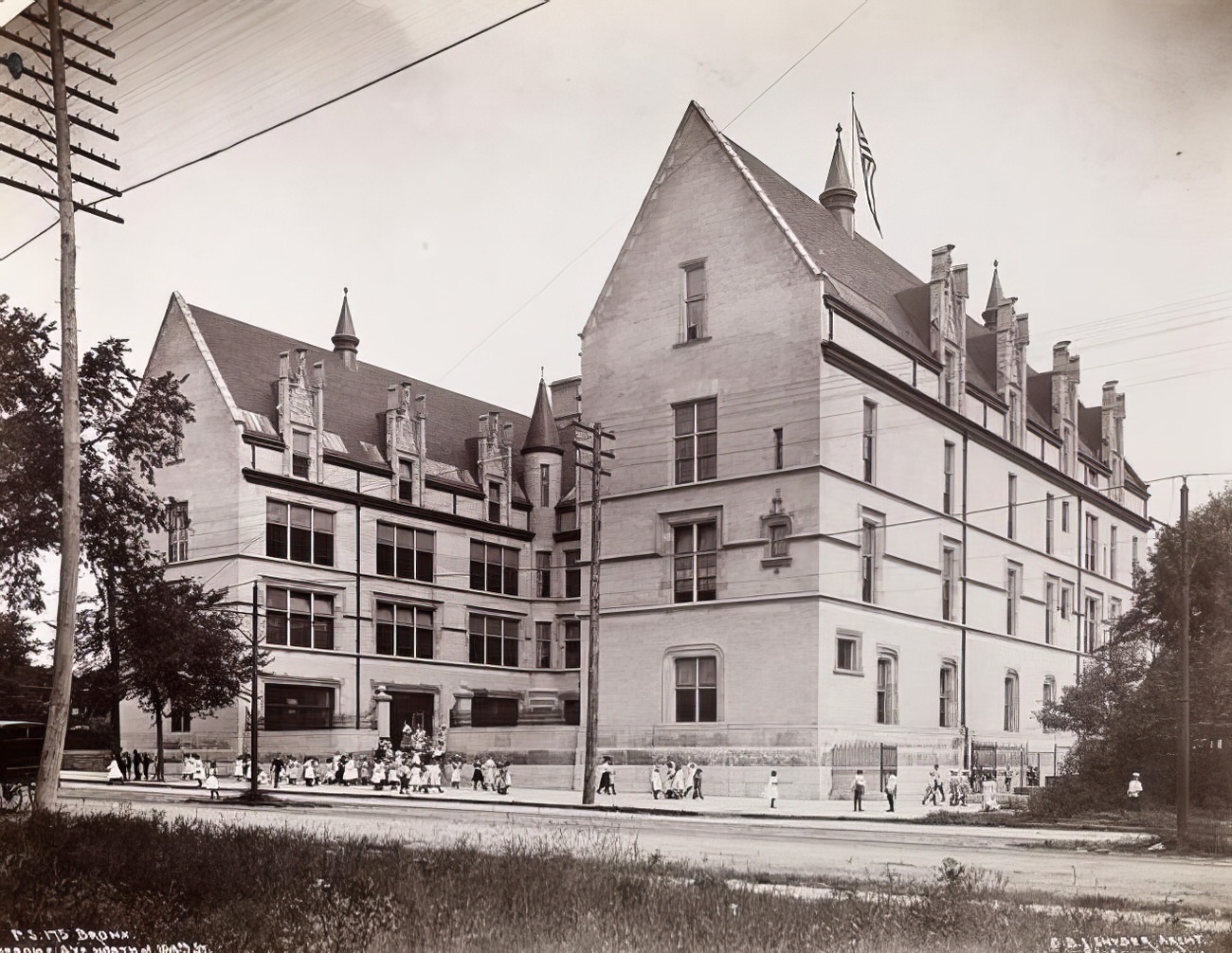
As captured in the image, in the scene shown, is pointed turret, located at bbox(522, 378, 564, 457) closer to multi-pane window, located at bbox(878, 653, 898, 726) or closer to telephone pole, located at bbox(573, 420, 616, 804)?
telephone pole, located at bbox(573, 420, 616, 804)

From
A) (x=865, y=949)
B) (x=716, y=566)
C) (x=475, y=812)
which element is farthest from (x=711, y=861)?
(x=716, y=566)

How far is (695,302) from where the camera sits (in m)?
22.1

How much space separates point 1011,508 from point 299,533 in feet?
72.9

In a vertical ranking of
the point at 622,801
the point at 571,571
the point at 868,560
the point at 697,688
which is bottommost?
the point at 622,801

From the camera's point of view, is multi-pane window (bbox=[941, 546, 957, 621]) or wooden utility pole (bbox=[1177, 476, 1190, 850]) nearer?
wooden utility pole (bbox=[1177, 476, 1190, 850])

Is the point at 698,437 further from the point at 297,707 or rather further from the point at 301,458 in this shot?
the point at 297,707

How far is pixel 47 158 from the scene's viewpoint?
1157 cm

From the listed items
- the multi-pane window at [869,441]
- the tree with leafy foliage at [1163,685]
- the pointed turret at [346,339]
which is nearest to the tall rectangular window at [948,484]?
the multi-pane window at [869,441]

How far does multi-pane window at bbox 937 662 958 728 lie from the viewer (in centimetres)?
1262

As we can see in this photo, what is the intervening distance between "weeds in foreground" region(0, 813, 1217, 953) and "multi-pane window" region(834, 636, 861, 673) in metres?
7.75

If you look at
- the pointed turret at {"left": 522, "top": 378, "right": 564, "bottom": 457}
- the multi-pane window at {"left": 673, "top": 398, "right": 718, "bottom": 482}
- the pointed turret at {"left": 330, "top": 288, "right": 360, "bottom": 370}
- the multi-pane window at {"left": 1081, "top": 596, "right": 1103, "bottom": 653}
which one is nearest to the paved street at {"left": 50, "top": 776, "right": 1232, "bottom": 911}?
the multi-pane window at {"left": 1081, "top": 596, "right": 1103, "bottom": 653}

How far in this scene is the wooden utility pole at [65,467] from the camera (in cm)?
1065

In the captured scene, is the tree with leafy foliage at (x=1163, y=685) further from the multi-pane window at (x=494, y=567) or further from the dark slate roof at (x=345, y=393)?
the multi-pane window at (x=494, y=567)

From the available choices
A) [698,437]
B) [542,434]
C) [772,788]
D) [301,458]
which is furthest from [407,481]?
[772,788]
